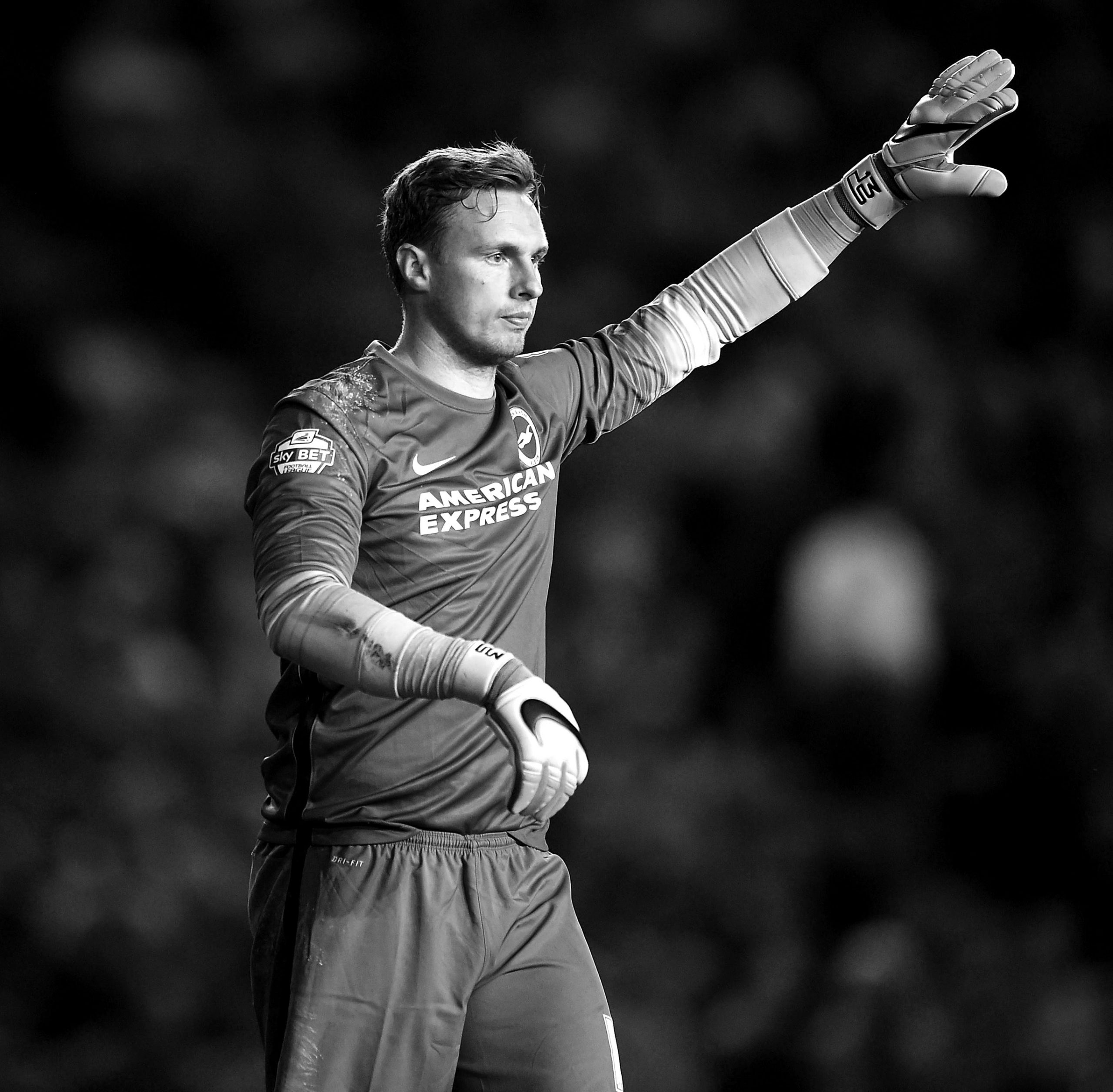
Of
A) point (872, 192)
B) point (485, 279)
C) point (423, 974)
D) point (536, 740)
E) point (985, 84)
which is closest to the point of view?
point (536, 740)

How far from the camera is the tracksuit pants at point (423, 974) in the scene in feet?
5.46

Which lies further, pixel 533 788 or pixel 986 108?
pixel 986 108

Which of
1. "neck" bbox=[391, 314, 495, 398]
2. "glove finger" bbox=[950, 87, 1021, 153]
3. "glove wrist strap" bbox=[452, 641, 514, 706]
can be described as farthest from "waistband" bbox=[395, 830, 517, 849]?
"glove finger" bbox=[950, 87, 1021, 153]

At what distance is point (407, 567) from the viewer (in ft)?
5.65

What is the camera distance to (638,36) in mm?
3986

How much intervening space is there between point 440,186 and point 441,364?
211 millimetres

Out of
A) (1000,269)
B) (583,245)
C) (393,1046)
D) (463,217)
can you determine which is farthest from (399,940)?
(1000,269)

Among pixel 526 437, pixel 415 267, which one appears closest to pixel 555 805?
pixel 526 437

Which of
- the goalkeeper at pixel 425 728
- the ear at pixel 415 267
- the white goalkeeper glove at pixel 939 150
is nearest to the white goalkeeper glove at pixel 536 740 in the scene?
the goalkeeper at pixel 425 728

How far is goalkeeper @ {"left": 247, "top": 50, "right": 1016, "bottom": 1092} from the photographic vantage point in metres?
1.66

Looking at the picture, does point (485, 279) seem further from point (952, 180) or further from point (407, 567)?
point (952, 180)

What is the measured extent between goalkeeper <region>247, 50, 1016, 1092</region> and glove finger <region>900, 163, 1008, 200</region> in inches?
22.3

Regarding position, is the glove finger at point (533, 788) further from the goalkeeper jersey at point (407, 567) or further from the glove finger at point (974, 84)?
the glove finger at point (974, 84)

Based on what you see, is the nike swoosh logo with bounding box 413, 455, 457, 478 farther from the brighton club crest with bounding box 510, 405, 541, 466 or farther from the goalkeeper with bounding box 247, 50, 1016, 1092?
the brighton club crest with bounding box 510, 405, 541, 466
